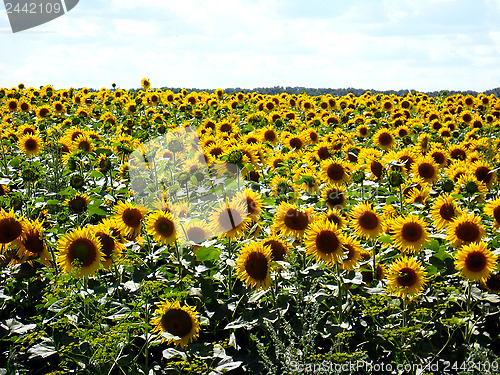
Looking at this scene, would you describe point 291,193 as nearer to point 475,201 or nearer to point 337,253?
point 337,253

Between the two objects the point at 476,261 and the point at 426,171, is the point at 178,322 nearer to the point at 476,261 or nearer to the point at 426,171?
the point at 476,261

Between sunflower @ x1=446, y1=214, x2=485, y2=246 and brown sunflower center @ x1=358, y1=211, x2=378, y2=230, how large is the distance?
2.24 ft

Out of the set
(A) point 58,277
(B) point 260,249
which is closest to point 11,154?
(A) point 58,277

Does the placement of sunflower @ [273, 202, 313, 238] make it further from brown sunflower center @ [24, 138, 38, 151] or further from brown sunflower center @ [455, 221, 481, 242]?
brown sunflower center @ [24, 138, 38, 151]

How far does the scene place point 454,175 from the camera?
19.6 feet

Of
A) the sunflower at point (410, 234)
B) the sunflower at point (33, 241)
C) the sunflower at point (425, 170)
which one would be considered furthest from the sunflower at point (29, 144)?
the sunflower at point (410, 234)

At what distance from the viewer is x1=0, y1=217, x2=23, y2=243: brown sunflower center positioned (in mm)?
4066

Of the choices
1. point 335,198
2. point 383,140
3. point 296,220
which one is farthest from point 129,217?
point 383,140

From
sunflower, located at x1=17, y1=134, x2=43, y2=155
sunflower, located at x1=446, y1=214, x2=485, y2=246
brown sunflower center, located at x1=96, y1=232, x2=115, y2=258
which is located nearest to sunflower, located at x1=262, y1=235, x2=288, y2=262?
brown sunflower center, located at x1=96, y1=232, x2=115, y2=258

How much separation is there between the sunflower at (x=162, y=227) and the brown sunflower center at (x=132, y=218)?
303 millimetres

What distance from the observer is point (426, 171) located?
19.5 ft

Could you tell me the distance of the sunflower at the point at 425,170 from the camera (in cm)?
594

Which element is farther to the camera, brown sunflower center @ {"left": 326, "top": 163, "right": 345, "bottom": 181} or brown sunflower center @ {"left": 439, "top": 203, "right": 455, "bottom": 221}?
brown sunflower center @ {"left": 326, "top": 163, "right": 345, "bottom": 181}

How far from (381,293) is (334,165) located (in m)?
2.22
